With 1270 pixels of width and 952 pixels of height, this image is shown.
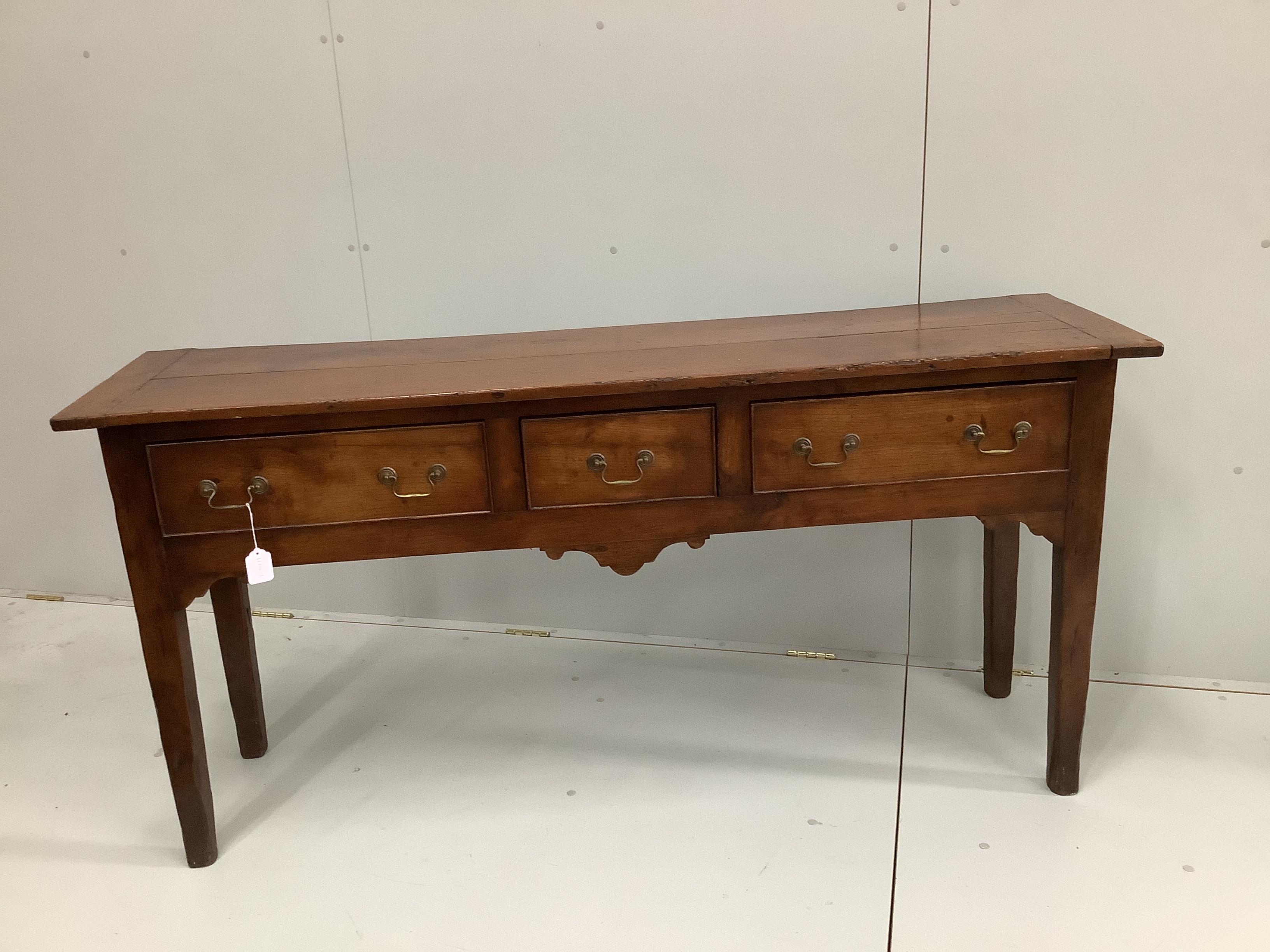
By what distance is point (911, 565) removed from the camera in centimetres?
230

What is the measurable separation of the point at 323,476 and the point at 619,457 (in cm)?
47

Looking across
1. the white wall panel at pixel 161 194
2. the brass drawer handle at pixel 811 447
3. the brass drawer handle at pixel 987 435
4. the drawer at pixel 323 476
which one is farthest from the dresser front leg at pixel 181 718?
the brass drawer handle at pixel 987 435

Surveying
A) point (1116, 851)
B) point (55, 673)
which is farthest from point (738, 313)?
point (55, 673)

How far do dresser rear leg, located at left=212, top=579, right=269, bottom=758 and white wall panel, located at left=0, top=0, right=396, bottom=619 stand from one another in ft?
1.92

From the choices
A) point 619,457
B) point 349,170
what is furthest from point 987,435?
point 349,170

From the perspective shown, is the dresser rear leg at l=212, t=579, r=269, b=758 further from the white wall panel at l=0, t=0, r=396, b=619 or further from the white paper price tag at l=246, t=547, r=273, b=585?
the white wall panel at l=0, t=0, r=396, b=619

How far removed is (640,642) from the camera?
2.47 m

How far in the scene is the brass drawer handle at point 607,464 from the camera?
1.63 meters

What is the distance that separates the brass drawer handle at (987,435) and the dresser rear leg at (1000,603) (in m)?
0.47

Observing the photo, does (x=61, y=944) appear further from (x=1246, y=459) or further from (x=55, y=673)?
(x=1246, y=459)

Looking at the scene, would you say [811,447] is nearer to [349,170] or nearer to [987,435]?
[987,435]

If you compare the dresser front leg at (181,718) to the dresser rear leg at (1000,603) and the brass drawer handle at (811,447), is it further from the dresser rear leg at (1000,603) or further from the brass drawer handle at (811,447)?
the dresser rear leg at (1000,603)

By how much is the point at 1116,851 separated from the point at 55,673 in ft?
7.70

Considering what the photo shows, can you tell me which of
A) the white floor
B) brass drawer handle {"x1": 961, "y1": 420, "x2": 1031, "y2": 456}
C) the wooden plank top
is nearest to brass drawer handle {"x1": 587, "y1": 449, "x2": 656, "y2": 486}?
the wooden plank top
